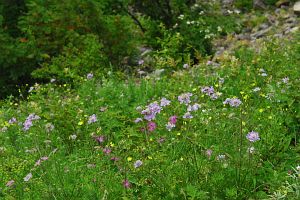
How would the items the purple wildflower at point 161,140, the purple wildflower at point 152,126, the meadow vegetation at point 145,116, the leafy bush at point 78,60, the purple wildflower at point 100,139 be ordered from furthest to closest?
the leafy bush at point 78,60, the purple wildflower at point 100,139, the purple wildflower at point 152,126, the purple wildflower at point 161,140, the meadow vegetation at point 145,116

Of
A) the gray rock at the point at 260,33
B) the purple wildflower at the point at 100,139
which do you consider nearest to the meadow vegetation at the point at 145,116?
the purple wildflower at the point at 100,139

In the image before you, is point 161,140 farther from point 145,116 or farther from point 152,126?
point 145,116

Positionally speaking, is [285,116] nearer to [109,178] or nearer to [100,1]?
[109,178]

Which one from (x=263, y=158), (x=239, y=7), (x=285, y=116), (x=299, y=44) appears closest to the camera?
(x=263, y=158)

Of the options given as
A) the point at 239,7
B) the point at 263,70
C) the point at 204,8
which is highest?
the point at 263,70

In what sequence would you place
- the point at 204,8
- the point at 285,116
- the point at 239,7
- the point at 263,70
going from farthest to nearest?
the point at 239,7
the point at 204,8
the point at 263,70
the point at 285,116

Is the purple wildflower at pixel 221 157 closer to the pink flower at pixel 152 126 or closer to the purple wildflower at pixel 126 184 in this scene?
the purple wildflower at pixel 126 184

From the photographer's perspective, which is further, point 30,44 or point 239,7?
point 239,7

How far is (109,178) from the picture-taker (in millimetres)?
3629

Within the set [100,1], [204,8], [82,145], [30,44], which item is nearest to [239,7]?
[204,8]

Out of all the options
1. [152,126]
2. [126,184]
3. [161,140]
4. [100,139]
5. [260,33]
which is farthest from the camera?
[260,33]

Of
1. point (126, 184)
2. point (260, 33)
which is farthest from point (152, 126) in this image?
point (260, 33)

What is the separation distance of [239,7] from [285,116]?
25.2 ft

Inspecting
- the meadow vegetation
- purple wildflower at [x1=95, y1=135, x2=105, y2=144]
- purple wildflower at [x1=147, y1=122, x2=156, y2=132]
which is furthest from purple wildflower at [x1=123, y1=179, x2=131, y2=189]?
Answer: purple wildflower at [x1=95, y1=135, x2=105, y2=144]
